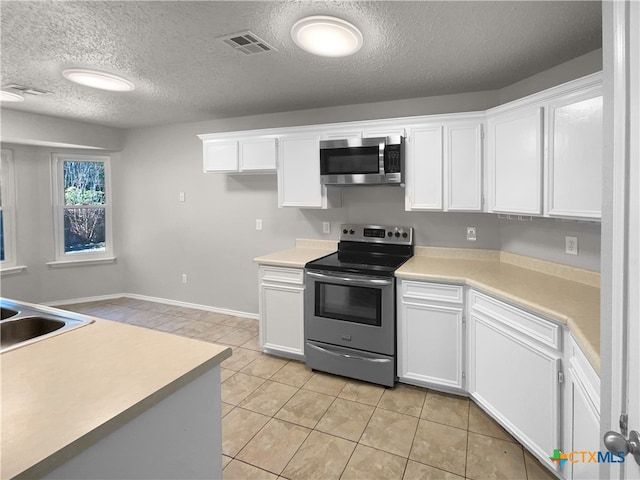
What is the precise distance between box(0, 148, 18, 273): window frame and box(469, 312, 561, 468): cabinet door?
5296 mm

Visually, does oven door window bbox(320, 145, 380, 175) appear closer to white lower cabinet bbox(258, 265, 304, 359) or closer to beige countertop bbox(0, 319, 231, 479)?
white lower cabinet bbox(258, 265, 304, 359)

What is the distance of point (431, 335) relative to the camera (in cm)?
254

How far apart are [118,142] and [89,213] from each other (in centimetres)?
109

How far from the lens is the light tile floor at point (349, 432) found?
187 centimetres

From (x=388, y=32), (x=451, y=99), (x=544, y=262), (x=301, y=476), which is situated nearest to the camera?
(x=301, y=476)

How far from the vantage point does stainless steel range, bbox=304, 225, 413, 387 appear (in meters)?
2.63

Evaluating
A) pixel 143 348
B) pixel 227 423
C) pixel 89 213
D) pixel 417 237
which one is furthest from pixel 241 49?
pixel 89 213

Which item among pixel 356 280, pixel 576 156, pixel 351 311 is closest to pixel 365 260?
pixel 356 280

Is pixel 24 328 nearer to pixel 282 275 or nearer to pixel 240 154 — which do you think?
pixel 282 275

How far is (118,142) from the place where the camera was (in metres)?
4.82

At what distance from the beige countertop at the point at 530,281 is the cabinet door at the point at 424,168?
20.7 inches

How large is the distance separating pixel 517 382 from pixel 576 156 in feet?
4.29

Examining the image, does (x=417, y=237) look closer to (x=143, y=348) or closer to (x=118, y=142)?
(x=143, y=348)

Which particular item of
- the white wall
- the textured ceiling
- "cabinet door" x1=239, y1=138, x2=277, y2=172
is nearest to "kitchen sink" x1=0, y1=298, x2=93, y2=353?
the textured ceiling
